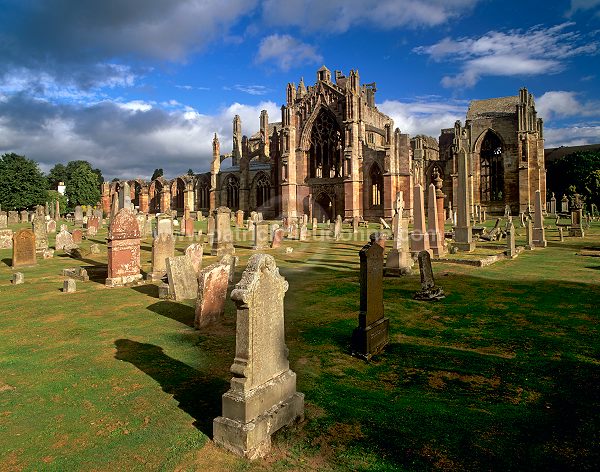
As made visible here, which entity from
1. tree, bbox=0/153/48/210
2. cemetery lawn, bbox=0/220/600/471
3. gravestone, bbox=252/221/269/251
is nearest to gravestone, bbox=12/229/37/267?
cemetery lawn, bbox=0/220/600/471

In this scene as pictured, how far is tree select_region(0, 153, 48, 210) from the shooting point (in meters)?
52.1

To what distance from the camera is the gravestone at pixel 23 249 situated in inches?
520

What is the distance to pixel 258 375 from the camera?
3.36 m

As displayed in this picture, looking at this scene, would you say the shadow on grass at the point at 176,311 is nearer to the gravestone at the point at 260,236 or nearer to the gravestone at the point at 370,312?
the gravestone at the point at 370,312

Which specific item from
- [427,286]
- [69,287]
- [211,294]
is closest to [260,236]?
[69,287]

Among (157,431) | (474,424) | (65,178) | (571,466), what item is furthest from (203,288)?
(65,178)

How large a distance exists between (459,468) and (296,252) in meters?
14.6

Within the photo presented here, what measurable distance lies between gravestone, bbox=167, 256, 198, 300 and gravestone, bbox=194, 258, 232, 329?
74.2 inches

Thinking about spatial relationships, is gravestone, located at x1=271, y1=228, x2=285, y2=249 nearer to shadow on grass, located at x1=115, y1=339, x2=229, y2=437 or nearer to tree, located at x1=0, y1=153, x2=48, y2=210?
shadow on grass, located at x1=115, y1=339, x2=229, y2=437

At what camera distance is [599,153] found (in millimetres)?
53938

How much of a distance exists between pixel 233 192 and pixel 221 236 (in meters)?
34.5

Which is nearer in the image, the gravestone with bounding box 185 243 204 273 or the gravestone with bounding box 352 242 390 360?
the gravestone with bounding box 352 242 390 360

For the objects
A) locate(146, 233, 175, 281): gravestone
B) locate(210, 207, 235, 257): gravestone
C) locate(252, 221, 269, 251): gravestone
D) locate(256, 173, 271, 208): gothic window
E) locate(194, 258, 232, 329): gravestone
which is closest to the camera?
locate(194, 258, 232, 329): gravestone

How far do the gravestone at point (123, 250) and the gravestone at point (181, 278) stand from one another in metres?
2.58
